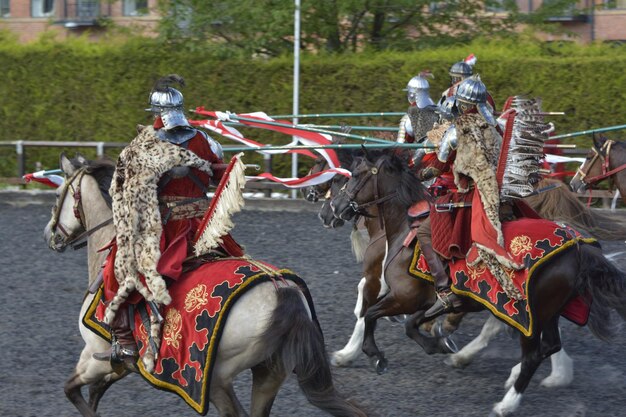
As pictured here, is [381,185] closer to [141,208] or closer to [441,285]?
[441,285]

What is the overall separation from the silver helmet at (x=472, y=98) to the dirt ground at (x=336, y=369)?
6.37ft

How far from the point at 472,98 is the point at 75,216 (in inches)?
104

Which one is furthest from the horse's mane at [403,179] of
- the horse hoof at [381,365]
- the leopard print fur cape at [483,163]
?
the horse hoof at [381,365]

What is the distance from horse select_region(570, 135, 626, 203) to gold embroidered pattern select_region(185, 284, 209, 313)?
263 inches

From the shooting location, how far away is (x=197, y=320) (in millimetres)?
5418

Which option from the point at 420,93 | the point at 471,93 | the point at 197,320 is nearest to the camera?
the point at 197,320

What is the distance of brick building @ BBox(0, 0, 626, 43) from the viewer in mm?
19031

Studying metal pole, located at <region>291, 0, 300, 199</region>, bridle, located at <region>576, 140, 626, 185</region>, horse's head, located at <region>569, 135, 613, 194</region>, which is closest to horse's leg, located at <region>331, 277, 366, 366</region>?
horse's head, located at <region>569, 135, 613, 194</region>

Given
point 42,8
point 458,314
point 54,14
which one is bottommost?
point 458,314

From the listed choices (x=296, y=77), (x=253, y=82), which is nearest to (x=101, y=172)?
(x=296, y=77)

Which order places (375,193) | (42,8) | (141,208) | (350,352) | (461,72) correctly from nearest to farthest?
(141,208) → (375,193) → (350,352) → (461,72) → (42,8)

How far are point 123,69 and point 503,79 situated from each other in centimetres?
624

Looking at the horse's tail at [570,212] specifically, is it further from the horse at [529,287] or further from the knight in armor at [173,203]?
the knight in armor at [173,203]

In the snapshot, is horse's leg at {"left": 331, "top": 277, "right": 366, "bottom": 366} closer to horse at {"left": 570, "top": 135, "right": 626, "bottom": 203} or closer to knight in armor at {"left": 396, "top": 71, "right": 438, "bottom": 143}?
knight in armor at {"left": 396, "top": 71, "right": 438, "bottom": 143}
